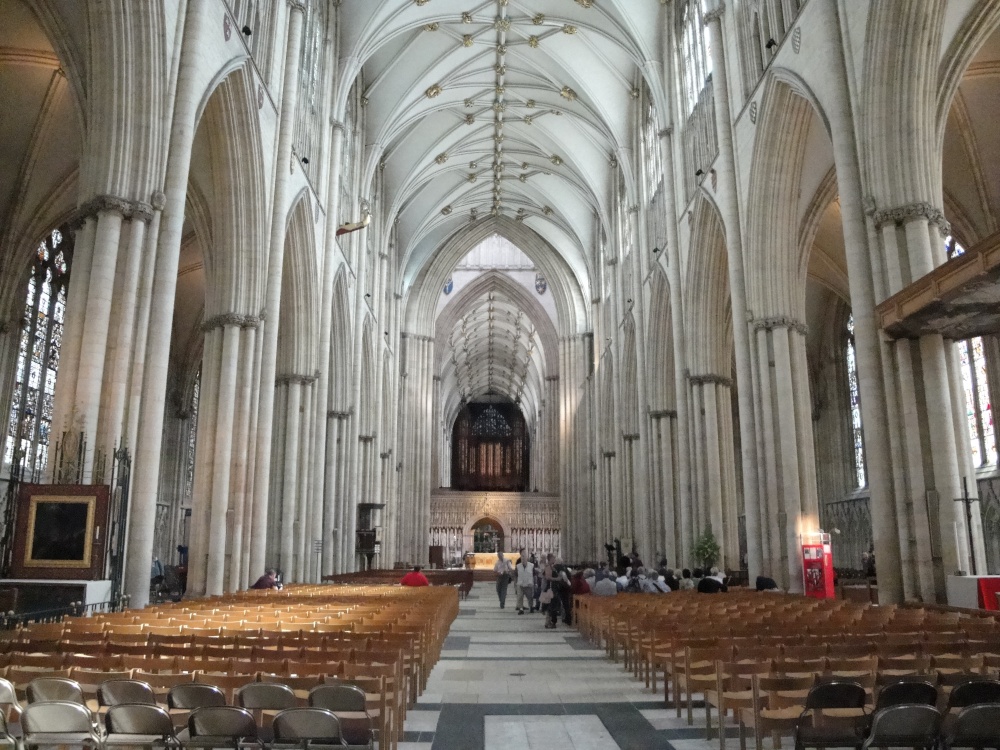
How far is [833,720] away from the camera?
185 inches

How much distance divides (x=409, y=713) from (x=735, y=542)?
1591 centimetres

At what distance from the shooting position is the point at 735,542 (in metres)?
21.0

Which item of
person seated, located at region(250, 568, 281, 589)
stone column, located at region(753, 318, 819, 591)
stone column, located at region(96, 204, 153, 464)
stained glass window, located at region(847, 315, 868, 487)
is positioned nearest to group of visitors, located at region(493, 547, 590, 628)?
stone column, located at region(753, 318, 819, 591)

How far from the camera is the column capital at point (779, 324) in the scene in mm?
16266

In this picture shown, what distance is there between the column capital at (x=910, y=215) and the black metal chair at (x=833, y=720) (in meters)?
8.43

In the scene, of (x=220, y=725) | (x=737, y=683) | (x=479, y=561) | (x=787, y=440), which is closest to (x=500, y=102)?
(x=787, y=440)

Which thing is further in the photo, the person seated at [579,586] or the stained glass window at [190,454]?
the stained glass window at [190,454]

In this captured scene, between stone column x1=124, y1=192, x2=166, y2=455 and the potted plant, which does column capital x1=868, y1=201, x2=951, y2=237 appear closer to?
stone column x1=124, y1=192, x2=166, y2=455

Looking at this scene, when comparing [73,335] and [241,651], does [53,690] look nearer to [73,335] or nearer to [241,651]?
[241,651]

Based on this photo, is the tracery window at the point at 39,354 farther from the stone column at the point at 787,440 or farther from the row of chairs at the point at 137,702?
the row of chairs at the point at 137,702

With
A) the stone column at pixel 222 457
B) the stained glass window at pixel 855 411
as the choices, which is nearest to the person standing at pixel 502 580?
the stone column at pixel 222 457

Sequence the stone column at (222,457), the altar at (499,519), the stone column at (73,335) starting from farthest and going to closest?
the altar at (499,519) < the stone column at (222,457) < the stone column at (73,335)

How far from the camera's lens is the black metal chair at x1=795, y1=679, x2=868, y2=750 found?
4301 millimetres

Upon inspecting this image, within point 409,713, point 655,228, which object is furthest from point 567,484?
point 409,713
